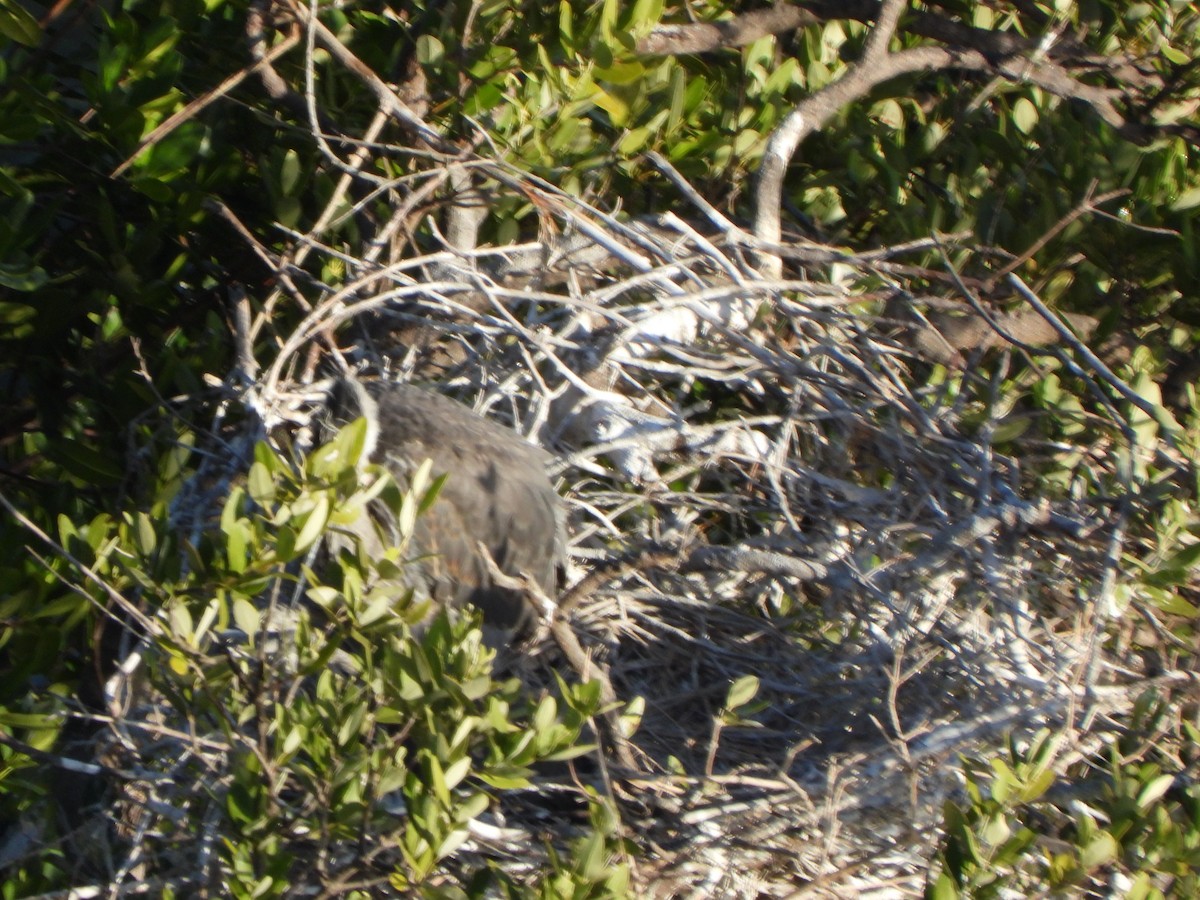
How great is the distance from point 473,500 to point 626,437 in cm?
40

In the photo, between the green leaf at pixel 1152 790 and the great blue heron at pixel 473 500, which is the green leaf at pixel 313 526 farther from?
the green leaf at pixel 1152 790

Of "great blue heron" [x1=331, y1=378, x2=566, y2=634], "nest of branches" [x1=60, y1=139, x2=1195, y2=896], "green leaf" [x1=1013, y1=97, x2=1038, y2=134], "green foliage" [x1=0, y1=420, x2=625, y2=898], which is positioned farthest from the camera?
"green leaf" [x1=1013, y1=97, x2=1038, y2=134]

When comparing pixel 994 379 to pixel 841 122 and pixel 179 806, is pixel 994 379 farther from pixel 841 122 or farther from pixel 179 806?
pixel 179 806

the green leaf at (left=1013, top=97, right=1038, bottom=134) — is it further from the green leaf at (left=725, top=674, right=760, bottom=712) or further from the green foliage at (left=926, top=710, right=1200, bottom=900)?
the green leaf at (left=725, top=674, right=760, bottom=712)

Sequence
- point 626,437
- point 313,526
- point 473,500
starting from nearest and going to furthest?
point 313,526 < point 626,437 < point 473,500

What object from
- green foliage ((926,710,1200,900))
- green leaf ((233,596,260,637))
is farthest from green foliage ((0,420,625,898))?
green foliage ((926,710,1200,900))

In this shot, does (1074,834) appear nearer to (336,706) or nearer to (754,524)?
(754,524)

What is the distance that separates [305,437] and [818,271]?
115 cm

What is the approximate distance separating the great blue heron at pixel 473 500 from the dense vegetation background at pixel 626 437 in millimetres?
84

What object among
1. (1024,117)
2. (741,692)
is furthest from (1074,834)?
(1024,117)

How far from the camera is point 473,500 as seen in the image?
2678 millimetres

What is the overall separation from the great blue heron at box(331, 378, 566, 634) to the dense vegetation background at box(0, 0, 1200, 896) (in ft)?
0.28

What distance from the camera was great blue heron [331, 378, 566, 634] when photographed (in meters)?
2.54

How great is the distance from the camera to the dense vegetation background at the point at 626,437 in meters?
1.64
